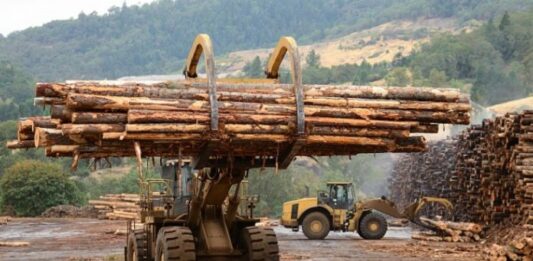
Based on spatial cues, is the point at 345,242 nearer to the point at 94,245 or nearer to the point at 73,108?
the point at 94,245

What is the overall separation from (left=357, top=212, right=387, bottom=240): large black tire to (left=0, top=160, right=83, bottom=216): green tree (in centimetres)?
2669

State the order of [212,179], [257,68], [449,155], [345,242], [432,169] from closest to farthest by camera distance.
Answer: [212,179], [345,242], [449,155], [432,169], [257,68]

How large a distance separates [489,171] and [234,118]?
21.0 m

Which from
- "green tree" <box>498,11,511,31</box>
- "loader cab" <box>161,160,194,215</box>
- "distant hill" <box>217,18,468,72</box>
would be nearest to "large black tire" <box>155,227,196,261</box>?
"loader cab" <box>161,160,194,215</box>

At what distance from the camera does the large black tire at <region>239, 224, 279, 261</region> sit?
593 inches

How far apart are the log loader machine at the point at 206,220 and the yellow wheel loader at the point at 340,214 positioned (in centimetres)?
1621

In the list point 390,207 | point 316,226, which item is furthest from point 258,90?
point 390,207

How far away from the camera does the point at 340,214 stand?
111 ft

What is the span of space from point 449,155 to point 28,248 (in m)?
17.5

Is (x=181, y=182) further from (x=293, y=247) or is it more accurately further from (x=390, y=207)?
(x=390, y=207)

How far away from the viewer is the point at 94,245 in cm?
2970

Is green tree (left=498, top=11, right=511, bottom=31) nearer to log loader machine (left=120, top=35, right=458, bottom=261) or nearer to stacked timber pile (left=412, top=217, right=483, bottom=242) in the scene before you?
stacked timber pile (left=412, top=217, right=483, bottom=242)

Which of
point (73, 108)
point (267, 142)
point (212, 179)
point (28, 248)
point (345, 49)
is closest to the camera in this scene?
point (73, 108)

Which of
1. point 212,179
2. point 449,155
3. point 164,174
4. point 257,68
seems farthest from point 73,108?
point 257,68
